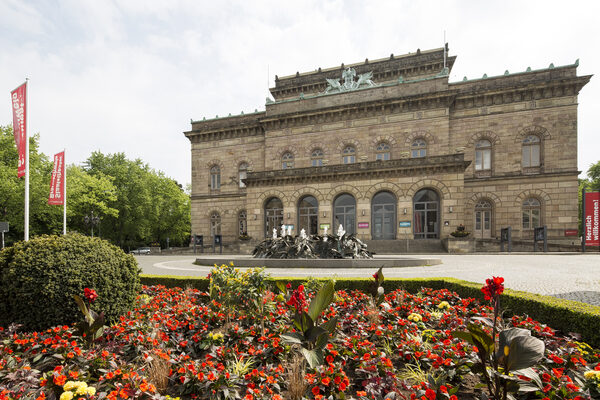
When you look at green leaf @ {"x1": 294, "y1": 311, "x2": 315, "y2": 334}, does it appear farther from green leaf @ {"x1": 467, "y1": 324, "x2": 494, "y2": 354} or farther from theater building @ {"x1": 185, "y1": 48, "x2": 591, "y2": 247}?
theater building @ {"x1": 185, "y1": 48, "x2": 591, "y2": 247}

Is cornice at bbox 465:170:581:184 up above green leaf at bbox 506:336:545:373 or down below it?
above

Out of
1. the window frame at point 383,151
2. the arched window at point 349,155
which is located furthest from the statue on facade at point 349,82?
the window frame at point 383,151

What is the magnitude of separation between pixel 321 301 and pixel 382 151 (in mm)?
29617

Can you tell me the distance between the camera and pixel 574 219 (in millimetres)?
26828

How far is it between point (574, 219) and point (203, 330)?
34207 millimetres

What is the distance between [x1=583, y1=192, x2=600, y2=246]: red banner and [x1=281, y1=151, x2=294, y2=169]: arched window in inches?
1057

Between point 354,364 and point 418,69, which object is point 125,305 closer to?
point 354,364

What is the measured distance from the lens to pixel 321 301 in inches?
166

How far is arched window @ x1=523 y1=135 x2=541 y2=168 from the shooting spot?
28.6 metres

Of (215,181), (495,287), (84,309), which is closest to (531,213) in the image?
(495,287)

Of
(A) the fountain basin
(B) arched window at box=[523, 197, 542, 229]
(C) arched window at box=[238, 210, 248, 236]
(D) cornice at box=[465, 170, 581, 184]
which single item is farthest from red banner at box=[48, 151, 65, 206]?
(B) arched window at box=[523, 197, 542, 229]

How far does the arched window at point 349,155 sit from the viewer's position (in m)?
32.9

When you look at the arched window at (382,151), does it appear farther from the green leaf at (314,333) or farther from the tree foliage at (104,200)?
the tree foliage at (104,200)

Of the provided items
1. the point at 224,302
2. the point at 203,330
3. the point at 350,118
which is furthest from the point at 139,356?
the point at 350,118
